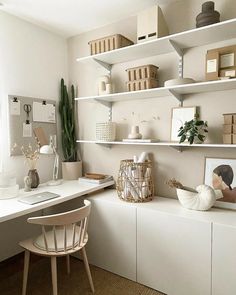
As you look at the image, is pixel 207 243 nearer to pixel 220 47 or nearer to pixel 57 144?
pixel 220 47

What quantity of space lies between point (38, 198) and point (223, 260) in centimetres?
137

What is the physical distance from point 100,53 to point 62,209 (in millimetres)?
1579

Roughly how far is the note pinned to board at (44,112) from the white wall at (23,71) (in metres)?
0.10

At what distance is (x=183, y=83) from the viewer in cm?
179

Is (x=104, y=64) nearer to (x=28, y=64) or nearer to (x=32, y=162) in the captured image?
(x=28, y=64)

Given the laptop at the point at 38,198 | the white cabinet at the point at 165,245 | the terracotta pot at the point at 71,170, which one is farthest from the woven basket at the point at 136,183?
the terracotta pot at the point at 71,170

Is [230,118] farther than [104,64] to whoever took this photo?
No

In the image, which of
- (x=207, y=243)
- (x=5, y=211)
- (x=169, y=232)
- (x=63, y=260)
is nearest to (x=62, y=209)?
(x=63, y=260)

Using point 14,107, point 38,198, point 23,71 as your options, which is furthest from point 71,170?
point 23,71

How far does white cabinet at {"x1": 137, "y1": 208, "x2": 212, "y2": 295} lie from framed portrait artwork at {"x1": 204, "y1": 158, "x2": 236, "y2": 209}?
0.35 metres

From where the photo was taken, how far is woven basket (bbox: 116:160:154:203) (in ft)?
6.51

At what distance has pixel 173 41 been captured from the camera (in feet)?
6.04

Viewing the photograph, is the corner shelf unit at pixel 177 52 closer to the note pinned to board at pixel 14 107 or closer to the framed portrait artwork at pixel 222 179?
the framed portrait artwork at pixel 222 179

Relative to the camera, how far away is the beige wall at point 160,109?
1.89m
